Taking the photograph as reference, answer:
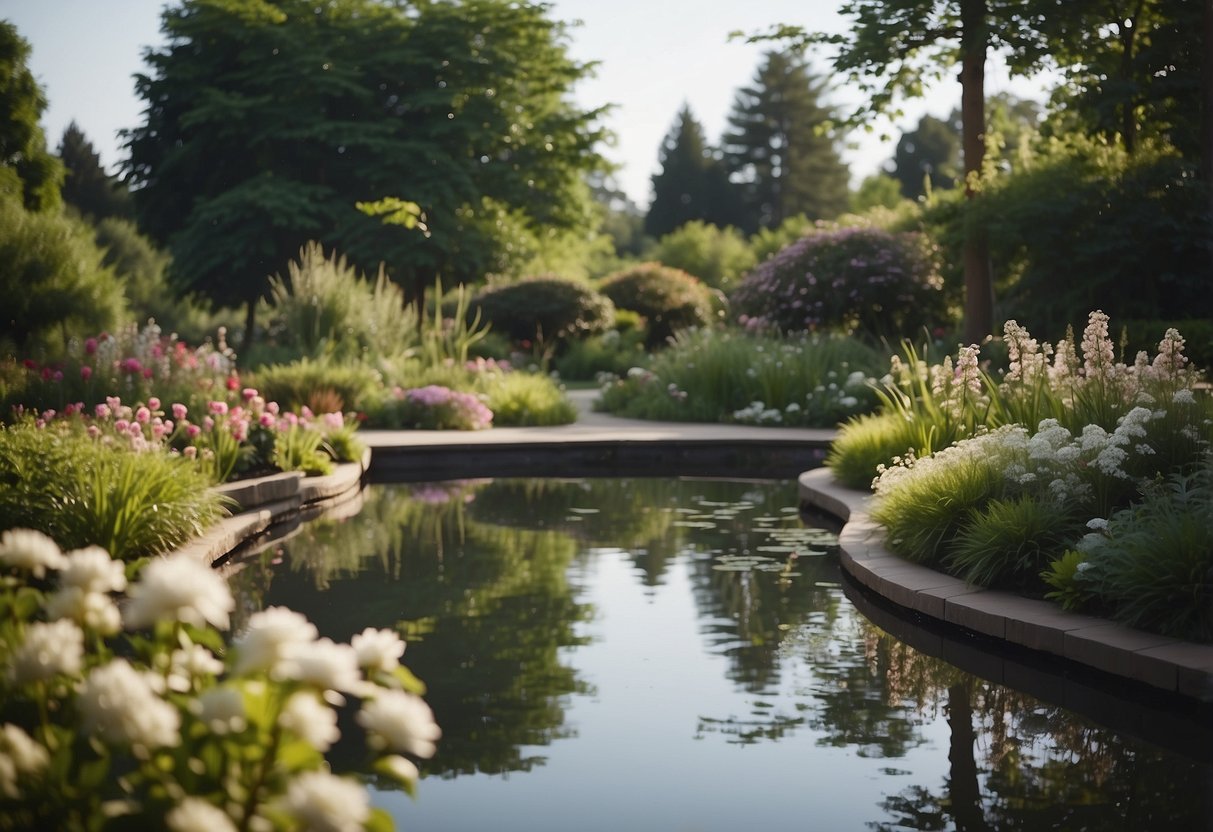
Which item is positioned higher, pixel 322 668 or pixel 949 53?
pixel 949 53

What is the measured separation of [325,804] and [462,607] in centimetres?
428

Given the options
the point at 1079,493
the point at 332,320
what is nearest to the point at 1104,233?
the point at 1079,493

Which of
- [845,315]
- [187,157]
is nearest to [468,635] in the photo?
[845,315]

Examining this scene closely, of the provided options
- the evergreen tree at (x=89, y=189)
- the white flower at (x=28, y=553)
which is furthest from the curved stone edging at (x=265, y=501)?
the evergreen tree at (x=89, y=189)

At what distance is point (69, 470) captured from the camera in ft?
20.4

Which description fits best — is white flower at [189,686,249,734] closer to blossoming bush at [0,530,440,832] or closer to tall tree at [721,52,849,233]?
blossoming bush at [0,530,440,832]

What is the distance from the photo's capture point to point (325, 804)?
5.76ft

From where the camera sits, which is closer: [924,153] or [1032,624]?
[1032,624]

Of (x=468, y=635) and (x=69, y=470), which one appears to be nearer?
(x=468, y=635)

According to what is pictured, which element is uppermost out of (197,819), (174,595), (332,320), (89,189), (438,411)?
(89,189)

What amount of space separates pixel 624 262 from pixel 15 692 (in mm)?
45337

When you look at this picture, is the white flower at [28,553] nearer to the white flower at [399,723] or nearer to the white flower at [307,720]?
the white flower at [307,720]

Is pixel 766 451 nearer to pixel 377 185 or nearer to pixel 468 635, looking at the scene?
pixel 468 635

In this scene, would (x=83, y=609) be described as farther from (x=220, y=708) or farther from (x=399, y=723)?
(x=399, y=723)
